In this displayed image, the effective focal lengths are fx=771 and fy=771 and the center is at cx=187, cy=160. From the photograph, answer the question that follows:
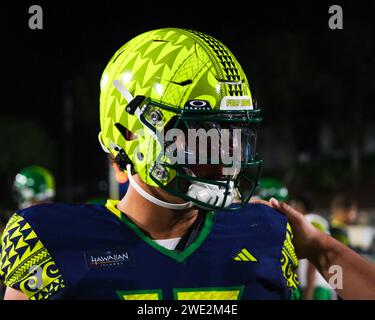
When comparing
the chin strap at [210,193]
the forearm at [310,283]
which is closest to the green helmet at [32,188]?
the forearm at [310,283]

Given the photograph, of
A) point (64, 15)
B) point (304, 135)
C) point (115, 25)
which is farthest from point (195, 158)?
point (304, 135)

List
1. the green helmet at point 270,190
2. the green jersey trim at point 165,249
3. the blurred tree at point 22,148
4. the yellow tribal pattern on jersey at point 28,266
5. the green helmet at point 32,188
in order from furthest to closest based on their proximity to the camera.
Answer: the blurred tree at point 22,148, the green helmet at point 32,188, the green helmet at point 270,190, the green jersey trim at point 165,249, the yellow tribal pattern on jersey at point 28,266

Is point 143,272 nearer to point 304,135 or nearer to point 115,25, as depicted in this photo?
point 115,25

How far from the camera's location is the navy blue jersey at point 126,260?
2186mm

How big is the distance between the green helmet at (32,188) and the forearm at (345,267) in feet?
13.8

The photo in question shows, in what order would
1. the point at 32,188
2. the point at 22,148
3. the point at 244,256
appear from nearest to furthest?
the point at 244,256 → the point at 32,188 → the point at 22,148

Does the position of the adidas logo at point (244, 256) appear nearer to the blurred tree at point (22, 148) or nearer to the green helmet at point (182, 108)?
the green helmet at point (182, 108)

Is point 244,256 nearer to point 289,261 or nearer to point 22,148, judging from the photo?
point 289,261

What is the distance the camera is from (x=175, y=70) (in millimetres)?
2242

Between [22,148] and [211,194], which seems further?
[22,148]

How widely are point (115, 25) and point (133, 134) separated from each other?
7.97 ft

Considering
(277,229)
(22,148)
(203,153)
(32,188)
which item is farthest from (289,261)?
(22,148)

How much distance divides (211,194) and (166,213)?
0.21 meters

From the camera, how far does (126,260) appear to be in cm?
224
